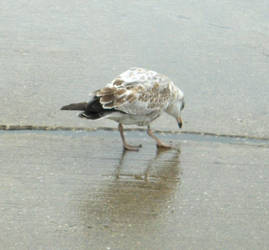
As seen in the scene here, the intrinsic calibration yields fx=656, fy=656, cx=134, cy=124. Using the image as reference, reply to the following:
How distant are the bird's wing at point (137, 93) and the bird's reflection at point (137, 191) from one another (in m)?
0.45

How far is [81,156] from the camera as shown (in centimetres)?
584

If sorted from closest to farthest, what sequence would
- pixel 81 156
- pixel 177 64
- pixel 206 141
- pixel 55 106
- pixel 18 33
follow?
pixel 81 156 < pixel 206 141 < pixel 55 106 < pixel 177 64 < pixel 18 33

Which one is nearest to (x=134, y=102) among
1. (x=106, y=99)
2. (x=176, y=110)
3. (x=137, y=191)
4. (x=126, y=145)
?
(x=106, y=99)

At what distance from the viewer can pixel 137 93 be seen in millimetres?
6234

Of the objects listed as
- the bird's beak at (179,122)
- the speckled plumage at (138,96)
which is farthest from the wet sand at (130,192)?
the speckled plumage at (138,96)

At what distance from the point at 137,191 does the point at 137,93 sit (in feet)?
4.32

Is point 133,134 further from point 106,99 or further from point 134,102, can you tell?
point 106,99

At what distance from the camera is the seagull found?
5.99 m

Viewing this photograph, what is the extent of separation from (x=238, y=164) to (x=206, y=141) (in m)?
0.54

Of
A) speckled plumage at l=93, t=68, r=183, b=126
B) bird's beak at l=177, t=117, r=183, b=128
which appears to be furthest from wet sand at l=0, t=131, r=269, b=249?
speckled plumage at l=93, t=68, r=183, b=126

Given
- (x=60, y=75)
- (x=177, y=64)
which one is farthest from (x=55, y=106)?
(x=177, y=64)

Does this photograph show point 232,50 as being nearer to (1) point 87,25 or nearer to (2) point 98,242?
(1) point 87,25

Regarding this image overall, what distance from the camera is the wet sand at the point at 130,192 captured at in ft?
14.7

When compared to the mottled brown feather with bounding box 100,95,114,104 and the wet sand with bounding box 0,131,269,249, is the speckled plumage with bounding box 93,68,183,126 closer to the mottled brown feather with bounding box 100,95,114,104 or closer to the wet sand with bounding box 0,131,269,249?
the mottled brown feather with bounding box 100,95,114,104
